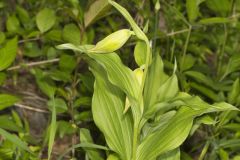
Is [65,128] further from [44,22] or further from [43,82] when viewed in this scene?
[44,22]

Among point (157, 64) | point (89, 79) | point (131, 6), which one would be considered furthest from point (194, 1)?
point (131, 6)

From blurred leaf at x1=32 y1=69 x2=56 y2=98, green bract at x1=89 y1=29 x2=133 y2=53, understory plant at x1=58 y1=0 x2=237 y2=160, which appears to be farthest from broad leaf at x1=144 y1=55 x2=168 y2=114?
blurred leaf at x1=32 y1=69 x2=56 y2=98

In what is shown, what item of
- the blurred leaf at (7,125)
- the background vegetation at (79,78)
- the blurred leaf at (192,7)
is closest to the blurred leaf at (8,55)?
the background vegetation at (79,78)

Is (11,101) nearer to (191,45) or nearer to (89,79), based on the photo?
(89,79)

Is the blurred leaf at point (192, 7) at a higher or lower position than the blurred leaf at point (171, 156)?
higher

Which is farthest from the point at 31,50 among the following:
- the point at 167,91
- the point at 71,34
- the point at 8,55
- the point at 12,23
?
the point at 167,91

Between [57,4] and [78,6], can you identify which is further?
[57,4]

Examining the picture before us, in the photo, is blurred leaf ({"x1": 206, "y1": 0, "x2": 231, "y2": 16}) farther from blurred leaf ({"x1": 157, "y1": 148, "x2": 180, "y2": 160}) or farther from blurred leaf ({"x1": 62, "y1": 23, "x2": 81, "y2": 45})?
blurred leaf ({"x1": 157, "y1": 148, "x2": 180, "y2": 160})

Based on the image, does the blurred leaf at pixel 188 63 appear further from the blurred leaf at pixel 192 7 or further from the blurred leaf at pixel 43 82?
the blurred leaf at pixel 43 82
